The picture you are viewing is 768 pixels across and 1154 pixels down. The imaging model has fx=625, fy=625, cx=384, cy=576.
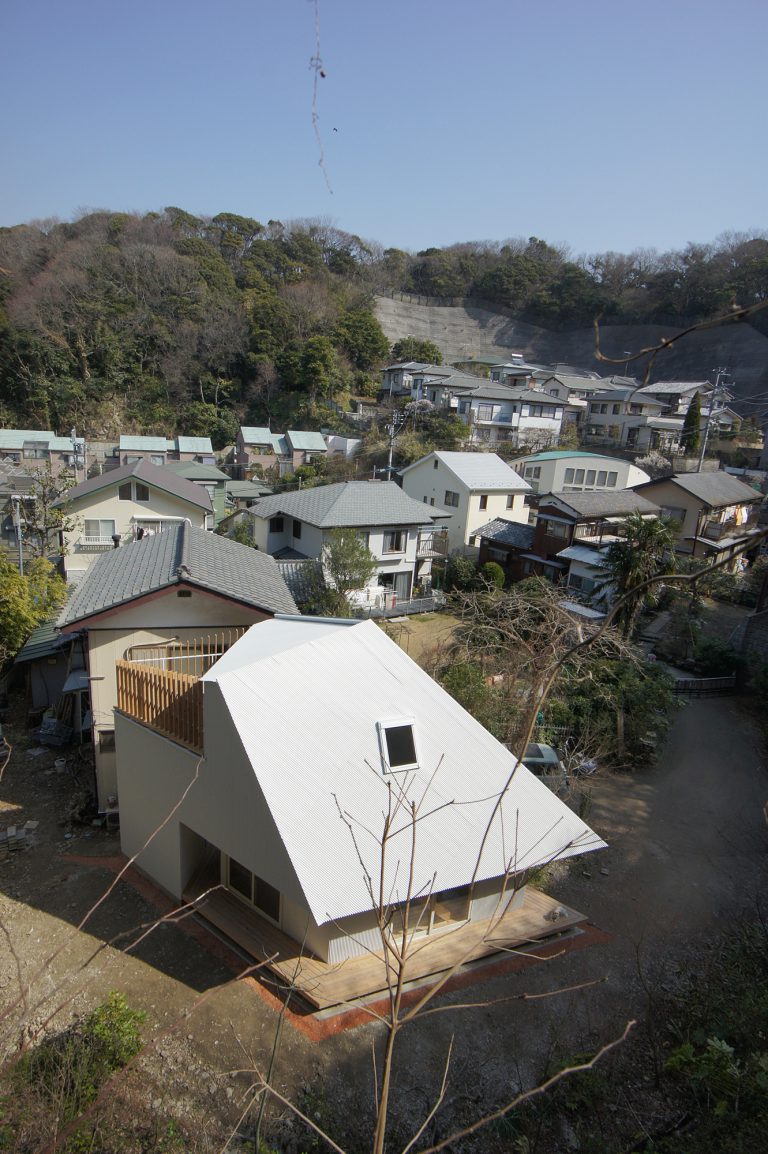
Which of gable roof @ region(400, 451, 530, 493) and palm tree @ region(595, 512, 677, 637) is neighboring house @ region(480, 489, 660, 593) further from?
gable roof @ region(400, 451, 530, 493)

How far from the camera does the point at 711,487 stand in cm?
2511

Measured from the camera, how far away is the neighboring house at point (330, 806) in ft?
21.7

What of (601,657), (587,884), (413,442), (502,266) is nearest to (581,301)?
(502,266)

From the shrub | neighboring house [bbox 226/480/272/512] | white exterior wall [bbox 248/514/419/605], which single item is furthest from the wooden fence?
neighboring house [bbox 226/480/272/512]

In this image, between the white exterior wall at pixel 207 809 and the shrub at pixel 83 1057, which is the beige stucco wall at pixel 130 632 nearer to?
the white exterior wall at pixel 207 809

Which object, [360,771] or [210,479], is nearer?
[360,771]

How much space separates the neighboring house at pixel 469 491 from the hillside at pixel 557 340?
94.8 ft

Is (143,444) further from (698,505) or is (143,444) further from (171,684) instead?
(171,684)

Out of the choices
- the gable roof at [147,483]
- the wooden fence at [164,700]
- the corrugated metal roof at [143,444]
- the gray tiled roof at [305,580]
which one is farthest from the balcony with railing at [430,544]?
the corrugated metal roof at [143,444]

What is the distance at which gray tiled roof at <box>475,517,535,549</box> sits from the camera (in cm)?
2305

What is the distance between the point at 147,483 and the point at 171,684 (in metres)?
15.5

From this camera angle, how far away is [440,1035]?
6.47 m

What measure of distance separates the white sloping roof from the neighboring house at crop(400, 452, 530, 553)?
60.1ft

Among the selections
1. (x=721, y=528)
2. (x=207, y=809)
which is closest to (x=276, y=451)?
(x=721, y=528)
